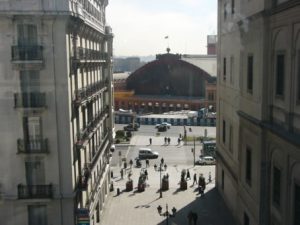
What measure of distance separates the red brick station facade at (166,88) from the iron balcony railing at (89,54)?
2213 inches

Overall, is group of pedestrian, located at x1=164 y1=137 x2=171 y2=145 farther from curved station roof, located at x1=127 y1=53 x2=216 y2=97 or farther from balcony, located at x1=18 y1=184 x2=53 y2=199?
Result: balcony, located at x1=18 y1=184 x2=53 y2=199

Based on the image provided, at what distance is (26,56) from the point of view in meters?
23.7

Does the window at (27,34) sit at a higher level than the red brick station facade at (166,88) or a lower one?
higher

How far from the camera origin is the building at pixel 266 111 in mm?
18109

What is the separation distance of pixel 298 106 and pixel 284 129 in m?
1.86

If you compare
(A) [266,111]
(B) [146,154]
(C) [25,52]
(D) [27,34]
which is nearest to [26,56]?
(C) [25,52]

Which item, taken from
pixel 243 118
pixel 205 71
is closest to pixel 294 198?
pixel 243 118

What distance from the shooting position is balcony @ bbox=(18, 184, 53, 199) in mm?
24641

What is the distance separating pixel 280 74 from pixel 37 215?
50.5ft

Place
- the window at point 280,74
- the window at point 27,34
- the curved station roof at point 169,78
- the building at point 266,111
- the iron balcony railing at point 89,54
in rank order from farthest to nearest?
the curved station roof at point 169,78 < the iron balcony railing at point 89,54 < the window at point 27,34 < the window at point 280,74 < the building at point 266,111

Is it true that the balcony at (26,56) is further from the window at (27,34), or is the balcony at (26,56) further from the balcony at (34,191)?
the balcony at (34,191)

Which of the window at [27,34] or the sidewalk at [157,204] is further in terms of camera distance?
the sidewalk at [157,204]

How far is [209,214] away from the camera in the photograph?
34.7 metres

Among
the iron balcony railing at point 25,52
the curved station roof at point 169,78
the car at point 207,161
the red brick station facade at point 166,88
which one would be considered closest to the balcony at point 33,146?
the iron balcony railing at point 25,52
